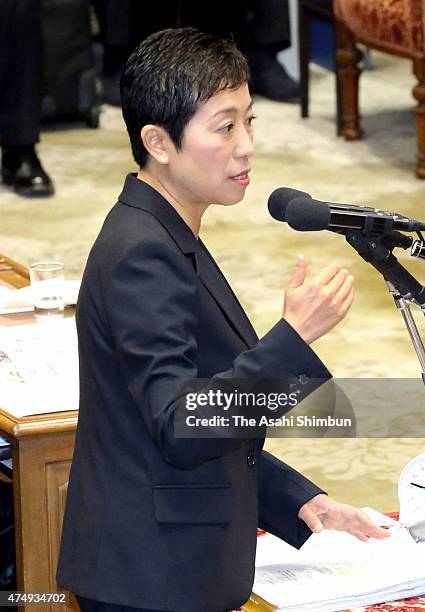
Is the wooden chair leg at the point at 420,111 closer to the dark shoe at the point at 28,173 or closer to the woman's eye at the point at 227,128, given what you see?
the dark shoe at the point at 28,173

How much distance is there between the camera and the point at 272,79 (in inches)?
311

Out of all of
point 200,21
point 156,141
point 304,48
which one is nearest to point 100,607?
point 156,141

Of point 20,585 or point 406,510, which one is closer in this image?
point 406,510

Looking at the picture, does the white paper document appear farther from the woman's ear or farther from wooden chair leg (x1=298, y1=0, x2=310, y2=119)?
wooden chair leg (x1=298, y1=0, x2=310, y2=119)

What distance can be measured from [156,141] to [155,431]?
0.37 meters

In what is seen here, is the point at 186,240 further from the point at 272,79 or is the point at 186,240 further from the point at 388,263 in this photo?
the point at 272,79

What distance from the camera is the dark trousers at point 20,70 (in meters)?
5.89

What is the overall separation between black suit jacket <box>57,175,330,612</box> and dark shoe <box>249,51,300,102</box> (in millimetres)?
6296

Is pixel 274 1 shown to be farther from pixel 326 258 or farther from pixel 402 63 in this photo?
pixel 326 258

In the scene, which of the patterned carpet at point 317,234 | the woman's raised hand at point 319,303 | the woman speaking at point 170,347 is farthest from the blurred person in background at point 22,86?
the woman's raised hand at point 319,303

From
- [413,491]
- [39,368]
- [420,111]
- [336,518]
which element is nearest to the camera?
[336,518]

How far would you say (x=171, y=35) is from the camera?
5.51 feet

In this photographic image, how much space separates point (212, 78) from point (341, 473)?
6.62 ft

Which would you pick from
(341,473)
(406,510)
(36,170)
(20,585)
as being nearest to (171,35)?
(406,510)
